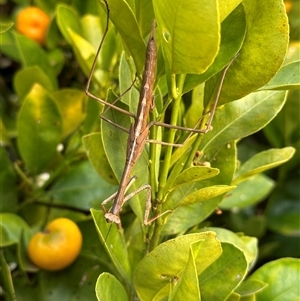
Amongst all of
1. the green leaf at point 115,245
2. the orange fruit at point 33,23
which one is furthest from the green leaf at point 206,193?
the orange fruit at point 33,23

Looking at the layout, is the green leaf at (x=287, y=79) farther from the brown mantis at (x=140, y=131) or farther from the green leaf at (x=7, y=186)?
the green leaf at (x=7, y=186)

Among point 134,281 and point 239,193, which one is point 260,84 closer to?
point 134,281

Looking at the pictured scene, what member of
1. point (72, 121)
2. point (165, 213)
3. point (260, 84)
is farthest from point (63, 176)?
point (260, 84)

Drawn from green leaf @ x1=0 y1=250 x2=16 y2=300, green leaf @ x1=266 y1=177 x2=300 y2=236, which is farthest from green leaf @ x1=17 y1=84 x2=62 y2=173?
green leaf @ x1=266 y1=177 x2=300 y2=236

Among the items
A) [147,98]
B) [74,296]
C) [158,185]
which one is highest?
[147,98]

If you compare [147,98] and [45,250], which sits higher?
[147,98]

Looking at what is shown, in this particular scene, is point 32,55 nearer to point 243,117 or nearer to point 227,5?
point 243,117

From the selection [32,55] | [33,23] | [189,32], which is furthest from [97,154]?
[33,23]
